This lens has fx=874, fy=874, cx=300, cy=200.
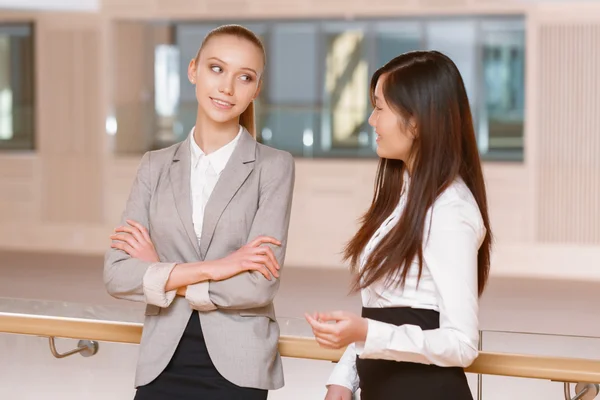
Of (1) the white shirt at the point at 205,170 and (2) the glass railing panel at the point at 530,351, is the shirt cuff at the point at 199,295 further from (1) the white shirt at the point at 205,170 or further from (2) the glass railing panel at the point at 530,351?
(2) the glass railing panel at the point at 530,351

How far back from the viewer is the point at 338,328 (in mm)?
1479

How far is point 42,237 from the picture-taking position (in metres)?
11.6

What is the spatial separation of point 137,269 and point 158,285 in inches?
2.7

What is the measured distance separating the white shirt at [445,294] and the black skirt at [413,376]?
0.11 feet

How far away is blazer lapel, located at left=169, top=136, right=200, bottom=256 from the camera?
1882 millimetres

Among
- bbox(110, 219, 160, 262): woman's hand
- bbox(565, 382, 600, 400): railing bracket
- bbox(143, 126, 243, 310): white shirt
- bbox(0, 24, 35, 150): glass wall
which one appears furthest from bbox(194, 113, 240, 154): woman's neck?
bbox(0, 24, 35, 150): glass wall

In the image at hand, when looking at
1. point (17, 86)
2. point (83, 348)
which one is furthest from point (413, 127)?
point (17, 86)

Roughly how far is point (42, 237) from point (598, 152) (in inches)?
279

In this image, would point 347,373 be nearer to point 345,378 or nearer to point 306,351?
point 345,378

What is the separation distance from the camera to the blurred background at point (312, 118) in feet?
31.8

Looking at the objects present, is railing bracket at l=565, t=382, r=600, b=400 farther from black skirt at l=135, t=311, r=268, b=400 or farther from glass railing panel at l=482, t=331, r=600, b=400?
black skirt at l=135, t=311, r=268, b=400

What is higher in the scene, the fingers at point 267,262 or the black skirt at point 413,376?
the fingers at point 267,262

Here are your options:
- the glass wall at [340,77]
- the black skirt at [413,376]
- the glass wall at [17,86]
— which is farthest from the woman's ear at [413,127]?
the glass wall at [17,86]

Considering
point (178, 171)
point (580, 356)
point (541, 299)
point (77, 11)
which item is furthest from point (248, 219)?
point (77, 11)
